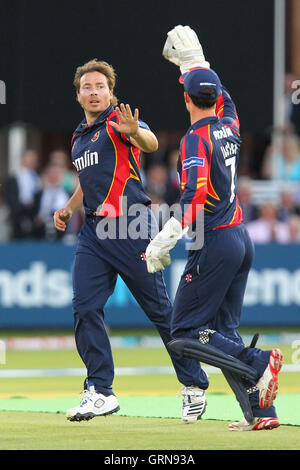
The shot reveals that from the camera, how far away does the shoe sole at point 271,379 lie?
24.7ft

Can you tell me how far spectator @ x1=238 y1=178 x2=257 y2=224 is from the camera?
1680 cm

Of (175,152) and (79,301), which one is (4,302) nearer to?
(175,152)

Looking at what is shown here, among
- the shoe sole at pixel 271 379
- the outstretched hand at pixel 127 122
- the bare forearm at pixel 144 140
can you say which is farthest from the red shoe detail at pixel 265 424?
the outstretched hand at pixel 127 122

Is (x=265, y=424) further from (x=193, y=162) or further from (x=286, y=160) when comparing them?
(x=286, y=160)

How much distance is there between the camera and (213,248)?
25.2ft

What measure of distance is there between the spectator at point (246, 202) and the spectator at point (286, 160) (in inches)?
33.2

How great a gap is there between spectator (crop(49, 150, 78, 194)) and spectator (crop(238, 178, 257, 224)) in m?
A: 2.48

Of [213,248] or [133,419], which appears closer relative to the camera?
[213,248]

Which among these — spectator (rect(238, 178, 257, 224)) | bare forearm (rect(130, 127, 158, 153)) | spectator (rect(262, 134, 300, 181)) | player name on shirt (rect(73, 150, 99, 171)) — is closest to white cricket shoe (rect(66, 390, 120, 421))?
player name on shirt (rect(73, 150, 99, 171))

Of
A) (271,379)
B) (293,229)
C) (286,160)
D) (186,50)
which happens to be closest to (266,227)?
(293,229)

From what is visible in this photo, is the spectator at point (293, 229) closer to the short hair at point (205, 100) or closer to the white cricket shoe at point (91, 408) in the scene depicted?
the white cricket shoe at point (91, 408)

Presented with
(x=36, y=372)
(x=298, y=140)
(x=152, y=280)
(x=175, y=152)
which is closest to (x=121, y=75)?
(x=175, y=152)

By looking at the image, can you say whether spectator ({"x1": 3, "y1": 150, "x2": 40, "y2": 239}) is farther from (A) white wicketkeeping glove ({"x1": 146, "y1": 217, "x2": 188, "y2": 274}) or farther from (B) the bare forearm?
(A) white wicketkeeping glove ({"x1": 146, "y1": 217, "x2": 188, "y2": 274})

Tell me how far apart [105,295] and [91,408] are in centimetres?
85
